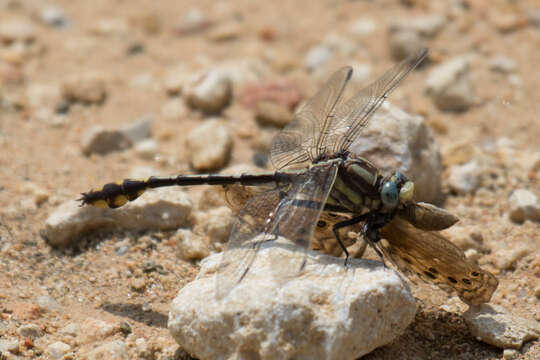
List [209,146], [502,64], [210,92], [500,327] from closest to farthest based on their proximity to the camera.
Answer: [500,327], [209,146], [210,92], [502,64]

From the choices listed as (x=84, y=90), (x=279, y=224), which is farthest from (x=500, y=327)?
(x=84, y=90)

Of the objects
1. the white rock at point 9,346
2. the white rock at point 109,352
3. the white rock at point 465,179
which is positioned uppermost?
the white rock at point 465,179

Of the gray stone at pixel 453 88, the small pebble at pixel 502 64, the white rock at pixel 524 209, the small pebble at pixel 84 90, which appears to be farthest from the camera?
the small pebble at pixel 502 64

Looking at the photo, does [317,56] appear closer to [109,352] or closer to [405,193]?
[405,193]

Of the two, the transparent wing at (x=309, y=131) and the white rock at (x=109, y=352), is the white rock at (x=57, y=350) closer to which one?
the white rock at (x=109, y=352)

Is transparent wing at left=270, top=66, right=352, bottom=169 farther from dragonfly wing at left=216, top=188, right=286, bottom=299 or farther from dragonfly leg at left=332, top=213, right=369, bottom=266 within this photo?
dragonfly leg at left=332, top=213, right=369, bottom=266

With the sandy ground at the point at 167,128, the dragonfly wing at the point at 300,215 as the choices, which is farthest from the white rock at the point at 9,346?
the dragonfly wing at the point at 300,215
